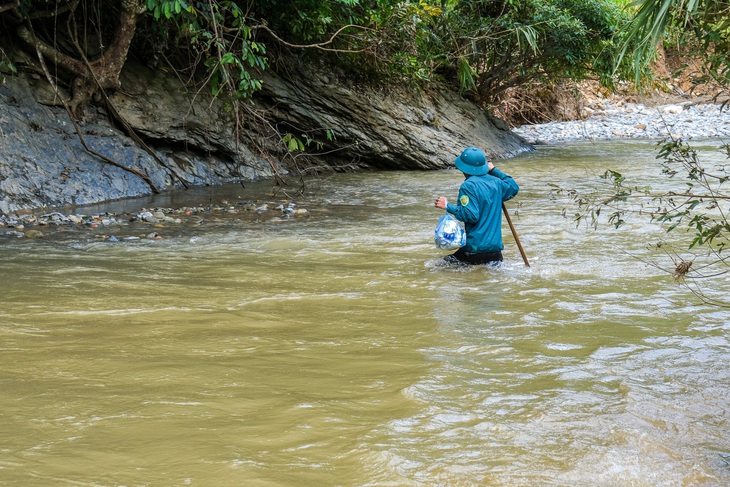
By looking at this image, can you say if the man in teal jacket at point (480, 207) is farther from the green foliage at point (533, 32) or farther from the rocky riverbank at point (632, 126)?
the rocky riverbank at point (632, 126)

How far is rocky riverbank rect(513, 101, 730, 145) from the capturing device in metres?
21.8

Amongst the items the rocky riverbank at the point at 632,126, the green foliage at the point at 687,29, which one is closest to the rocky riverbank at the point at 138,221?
the green foliage at the point at 687,29

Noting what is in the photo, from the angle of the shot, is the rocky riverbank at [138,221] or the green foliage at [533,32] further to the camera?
the green foliage at [533,32]

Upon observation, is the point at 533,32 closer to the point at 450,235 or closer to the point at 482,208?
the point at 482,208

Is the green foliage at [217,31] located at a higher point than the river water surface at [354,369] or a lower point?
higher

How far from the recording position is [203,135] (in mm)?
12938

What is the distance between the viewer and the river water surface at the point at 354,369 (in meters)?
3.04

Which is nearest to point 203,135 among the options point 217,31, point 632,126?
point 217,31

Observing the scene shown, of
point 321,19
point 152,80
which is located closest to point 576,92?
point 321,19

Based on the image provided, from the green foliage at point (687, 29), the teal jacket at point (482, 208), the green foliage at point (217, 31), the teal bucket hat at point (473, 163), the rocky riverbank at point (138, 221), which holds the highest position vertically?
the green foliage at point (217, 31)

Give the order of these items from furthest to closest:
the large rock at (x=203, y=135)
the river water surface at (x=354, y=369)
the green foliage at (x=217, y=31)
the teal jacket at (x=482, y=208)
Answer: the large rock at (x=203, y=135)
the green foliage at (x=217, y=31)
the teal jacket at (x=482, y=208)
the river water surface at (x=354, y=369)

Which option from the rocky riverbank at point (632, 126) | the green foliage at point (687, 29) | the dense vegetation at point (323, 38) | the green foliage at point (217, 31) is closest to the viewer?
the green foliage at point (687, 29)

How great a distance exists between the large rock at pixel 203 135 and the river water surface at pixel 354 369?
3284 mm

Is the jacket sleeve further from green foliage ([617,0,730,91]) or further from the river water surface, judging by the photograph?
green foliage ([617,0,730,91])
